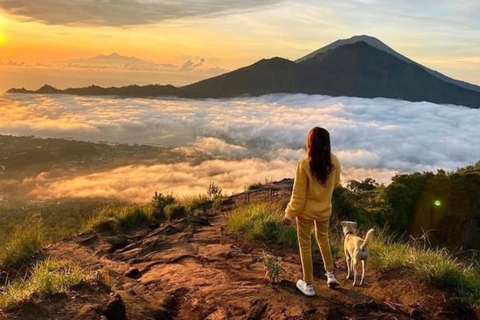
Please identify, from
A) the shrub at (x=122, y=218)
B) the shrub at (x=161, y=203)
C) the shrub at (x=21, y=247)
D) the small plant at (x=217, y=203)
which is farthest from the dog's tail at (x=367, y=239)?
the shrub at (x=161, y=203)

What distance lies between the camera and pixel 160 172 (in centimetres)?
12706

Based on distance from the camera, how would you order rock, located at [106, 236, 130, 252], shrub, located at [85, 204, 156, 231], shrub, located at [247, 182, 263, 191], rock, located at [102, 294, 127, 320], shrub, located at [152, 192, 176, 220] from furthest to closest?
shrub, located at [247, 182, 263, 191] → shrub, located at [152, 192, 176, 220] → shrub, located at [85, 204, 156, 231] → rock, located at [106, 236, 130, 252] → rock, located at [102, 294, 127, 320]

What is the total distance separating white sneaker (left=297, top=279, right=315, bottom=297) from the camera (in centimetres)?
626

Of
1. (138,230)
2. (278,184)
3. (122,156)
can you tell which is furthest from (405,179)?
(122,156)

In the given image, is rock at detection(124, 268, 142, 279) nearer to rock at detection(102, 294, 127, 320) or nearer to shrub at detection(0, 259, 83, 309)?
shrub at detection(0, 259, 83, 309)

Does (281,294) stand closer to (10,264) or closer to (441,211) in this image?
(10,264)

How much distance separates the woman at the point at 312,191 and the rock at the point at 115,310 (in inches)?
87.6

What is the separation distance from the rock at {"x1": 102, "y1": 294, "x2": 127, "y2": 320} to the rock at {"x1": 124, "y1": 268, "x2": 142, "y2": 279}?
2.77 metres

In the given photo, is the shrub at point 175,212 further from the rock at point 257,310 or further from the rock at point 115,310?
the rock at point 115,310

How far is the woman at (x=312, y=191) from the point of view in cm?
616

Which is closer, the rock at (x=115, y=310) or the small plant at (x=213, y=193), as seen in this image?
the rock at (x=115, y=310)

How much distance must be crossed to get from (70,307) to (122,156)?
149627 mm

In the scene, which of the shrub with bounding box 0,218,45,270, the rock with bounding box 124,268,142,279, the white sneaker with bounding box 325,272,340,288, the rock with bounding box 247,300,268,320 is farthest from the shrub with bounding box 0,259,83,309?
the shrub with bounding box 0,218,45,270

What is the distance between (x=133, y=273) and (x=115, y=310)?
301cm
